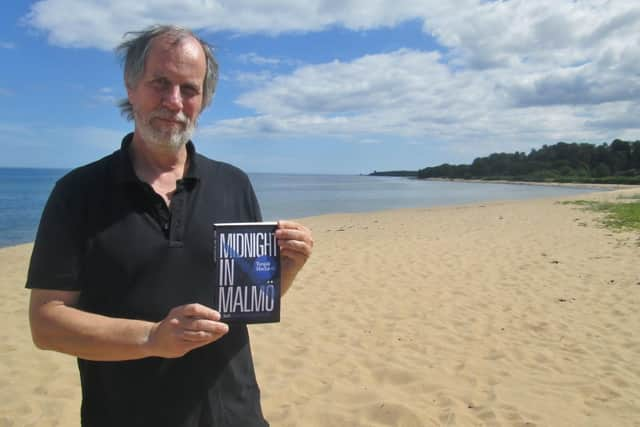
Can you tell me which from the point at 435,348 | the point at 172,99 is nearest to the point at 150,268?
the point at 172,99

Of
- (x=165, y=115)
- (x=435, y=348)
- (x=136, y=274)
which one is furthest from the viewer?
(x=435, y=348)

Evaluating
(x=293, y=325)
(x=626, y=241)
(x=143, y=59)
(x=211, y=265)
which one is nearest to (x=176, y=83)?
(x=143, y=59)

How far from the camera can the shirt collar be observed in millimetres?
1575

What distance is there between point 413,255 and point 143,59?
30.2 feet

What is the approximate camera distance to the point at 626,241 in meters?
10.9

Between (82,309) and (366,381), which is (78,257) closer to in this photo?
(82,309)

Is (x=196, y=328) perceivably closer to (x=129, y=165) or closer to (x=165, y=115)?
(x=129, y=165)

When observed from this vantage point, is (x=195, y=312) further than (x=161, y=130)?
No

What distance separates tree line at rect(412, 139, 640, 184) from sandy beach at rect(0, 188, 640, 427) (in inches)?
2738

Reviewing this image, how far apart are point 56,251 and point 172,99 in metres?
0.64

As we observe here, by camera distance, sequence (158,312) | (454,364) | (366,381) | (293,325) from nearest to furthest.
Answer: (158,312), (366,381), (454,364), (293,325)

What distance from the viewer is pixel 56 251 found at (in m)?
1.42

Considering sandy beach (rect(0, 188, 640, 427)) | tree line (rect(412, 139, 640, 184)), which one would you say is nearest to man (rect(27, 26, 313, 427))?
sandy beach (rect(0, 188, 640, 427))

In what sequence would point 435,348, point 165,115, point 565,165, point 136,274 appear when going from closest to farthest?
point 136,274 → point 165,115 → point 435,348 → point 565,165
